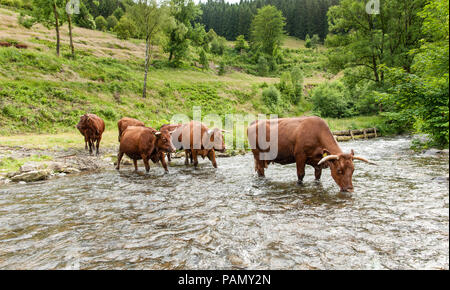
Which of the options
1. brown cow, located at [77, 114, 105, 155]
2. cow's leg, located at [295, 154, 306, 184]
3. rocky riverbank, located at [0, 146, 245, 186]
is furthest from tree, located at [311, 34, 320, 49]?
cow's leg, located at [295, 154, 306, 184]

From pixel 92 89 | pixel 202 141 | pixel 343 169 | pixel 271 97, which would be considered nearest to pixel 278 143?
pixel 343 169

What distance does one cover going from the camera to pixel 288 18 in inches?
5394

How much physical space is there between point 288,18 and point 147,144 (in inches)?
5841

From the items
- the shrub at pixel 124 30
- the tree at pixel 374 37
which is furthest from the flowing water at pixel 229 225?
the shrub at pixel 124 30

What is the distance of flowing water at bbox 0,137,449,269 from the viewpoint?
12.2ft

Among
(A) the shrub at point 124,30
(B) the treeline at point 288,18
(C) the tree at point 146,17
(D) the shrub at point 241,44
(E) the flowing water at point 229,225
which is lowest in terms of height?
(E) the flowing water at point 229,225

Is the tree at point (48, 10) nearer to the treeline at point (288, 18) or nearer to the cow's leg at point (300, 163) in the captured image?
the cow's leg at point (300, 163)

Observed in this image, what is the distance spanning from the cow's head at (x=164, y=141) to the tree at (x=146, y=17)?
24487 mm

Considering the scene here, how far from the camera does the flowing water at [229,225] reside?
3.72 meters

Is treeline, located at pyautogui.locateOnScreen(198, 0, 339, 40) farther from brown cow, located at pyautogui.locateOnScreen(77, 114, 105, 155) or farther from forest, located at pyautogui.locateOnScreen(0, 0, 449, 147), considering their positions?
brown cow, located at pyautogui.locateOnScreen(77, 114, 105, 155)

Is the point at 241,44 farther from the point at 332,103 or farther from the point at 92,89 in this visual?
the point at 92,89

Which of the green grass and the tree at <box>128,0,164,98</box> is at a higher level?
the tree at <box>128,0,164,98</box>

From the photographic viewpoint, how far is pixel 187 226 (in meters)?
5.16
